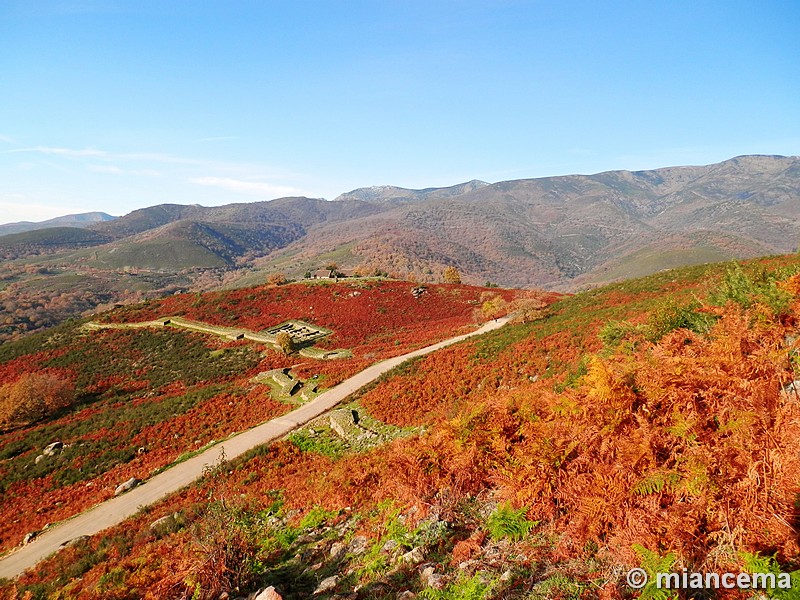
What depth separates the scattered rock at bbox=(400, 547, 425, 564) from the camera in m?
6.26

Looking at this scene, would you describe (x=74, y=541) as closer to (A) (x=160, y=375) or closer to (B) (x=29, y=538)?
(B) (x=29, y=538)

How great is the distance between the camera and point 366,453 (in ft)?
46.3

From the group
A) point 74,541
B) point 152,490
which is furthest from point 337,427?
point 74,541

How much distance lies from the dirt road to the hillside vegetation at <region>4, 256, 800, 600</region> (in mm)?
1853

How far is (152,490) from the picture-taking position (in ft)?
51.9

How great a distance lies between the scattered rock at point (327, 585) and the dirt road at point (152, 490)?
15.9 ft

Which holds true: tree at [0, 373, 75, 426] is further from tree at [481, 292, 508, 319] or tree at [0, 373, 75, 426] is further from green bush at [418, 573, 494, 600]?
green bush at [418, 573, 494, 600]

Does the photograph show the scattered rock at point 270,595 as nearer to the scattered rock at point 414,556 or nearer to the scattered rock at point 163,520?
the scattered rock at point 414,556

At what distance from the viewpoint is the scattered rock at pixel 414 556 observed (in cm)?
626

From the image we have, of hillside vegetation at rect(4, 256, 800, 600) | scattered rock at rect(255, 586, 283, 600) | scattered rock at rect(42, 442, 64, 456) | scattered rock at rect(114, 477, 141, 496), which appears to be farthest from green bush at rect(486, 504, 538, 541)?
scattered rock at rect(42, 442, 64, 456)

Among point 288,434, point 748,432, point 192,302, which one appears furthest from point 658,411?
point 192,302

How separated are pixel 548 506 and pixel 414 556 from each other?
236 cm

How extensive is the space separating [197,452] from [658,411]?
1946 cm

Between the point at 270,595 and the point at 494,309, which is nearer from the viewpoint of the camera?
the point at 270,595
